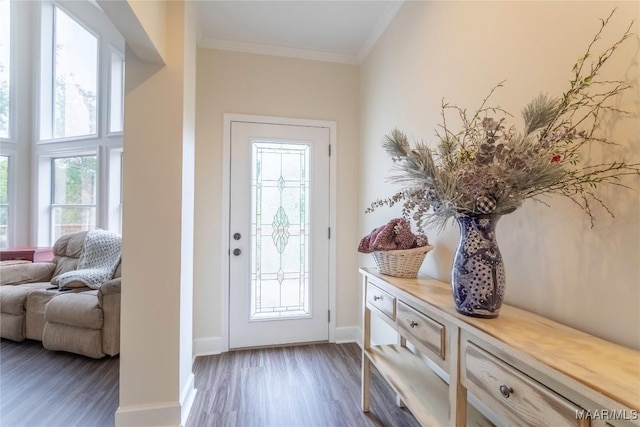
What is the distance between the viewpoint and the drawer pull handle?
2.72ft

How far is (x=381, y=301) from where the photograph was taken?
1656 mm

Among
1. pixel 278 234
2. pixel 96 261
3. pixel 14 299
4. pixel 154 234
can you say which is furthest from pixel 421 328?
pixel 14 299

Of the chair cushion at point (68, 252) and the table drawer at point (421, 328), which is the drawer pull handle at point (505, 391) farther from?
the chair cushion at point (68, 252)

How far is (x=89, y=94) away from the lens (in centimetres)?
384

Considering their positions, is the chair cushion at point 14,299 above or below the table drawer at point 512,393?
below

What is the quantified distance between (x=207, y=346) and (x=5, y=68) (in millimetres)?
4596

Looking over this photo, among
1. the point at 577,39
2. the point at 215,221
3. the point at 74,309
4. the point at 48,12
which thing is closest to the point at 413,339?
the point at 577,39

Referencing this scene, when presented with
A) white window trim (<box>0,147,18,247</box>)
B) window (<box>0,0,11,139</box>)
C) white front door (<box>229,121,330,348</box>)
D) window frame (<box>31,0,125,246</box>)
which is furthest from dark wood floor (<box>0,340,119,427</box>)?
window (<box>0,0,11,139</box>)

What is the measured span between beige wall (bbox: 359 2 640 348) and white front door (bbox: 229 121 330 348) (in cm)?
116

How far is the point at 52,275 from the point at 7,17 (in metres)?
3.51

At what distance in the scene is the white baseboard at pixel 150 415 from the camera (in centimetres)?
163

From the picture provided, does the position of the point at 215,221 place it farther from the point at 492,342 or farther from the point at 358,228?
the point at 492,342

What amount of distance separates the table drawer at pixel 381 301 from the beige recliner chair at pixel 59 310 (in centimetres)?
207

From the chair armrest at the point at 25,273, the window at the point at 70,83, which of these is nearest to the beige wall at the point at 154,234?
the chair armrest at the point at 25,273
